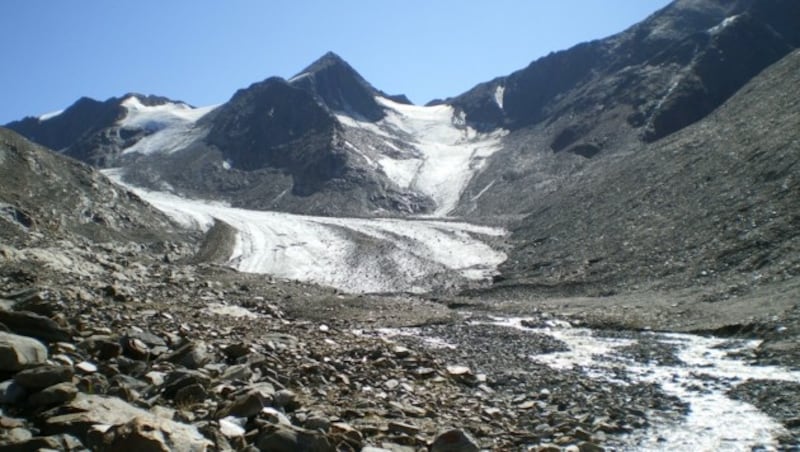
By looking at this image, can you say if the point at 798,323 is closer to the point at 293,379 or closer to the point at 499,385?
the point at 499,385

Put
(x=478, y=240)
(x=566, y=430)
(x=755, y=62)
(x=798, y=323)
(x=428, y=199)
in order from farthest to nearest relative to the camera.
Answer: (x=428, y=199) < (x=755, y=62) < (x=478, y=240) < (x=798, y=323) < (x=566, y=430)

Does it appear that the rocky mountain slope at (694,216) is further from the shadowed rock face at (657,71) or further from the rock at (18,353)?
the rock at (18,353)

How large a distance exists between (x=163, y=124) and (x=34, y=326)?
110913mm

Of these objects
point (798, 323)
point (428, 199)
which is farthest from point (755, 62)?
point (798, 323)

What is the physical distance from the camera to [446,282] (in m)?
37.5

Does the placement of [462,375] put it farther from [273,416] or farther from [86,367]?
[86,367]

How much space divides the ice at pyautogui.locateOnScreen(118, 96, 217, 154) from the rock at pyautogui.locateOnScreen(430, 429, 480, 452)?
316 ft

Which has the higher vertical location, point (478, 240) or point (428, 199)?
point (428, 199)

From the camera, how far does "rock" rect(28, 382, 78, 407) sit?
19.9ft

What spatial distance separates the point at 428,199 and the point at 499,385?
63.9 m

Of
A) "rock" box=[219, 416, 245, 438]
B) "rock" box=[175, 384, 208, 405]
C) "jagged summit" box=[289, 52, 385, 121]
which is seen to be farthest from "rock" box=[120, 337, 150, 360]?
"jagged summit" box=[289, 52, 385, 121]

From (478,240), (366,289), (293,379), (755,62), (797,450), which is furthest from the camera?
(755,62)

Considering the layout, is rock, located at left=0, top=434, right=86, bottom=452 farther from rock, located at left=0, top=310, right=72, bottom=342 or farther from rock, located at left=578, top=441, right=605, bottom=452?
rock, located at left=578, top=441, right=605, bottom=452

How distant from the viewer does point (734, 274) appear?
2377 centimetres
